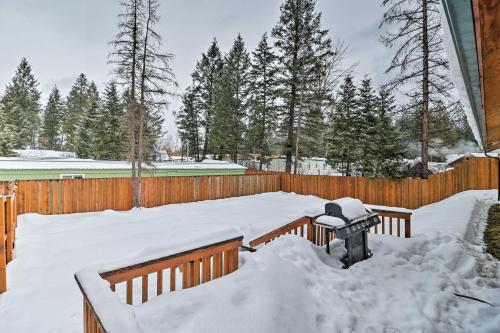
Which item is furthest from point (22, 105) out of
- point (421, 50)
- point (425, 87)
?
point (425, 87)

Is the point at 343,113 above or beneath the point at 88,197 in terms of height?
above

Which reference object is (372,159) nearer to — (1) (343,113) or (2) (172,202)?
(1) (343,113)

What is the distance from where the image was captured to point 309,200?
1286cm

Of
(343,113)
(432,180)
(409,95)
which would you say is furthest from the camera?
(343,113)

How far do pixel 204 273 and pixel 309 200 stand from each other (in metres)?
10.5

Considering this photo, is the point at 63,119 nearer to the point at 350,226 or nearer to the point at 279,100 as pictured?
the point at 279,100

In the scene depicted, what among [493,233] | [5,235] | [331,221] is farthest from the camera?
[493,233]

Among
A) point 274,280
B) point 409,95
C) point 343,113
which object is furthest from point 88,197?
point 343,113

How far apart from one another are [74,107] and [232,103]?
26911 millimetres

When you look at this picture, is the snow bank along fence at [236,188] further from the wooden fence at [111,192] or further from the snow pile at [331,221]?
the snow pile at [331,221]

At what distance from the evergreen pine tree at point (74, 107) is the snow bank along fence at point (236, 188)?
98.0 ft

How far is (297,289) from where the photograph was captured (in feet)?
9.74

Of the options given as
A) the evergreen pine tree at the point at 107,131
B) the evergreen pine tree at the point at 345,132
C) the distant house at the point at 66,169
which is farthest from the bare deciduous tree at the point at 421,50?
the evergreen pine tree at the point at 107,131

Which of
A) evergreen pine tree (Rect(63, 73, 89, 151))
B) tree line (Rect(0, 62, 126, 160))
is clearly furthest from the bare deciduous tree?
evergreen pine tree (Rect(63, 73, 89, 151))
